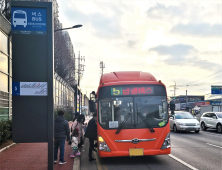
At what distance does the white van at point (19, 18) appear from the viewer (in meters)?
5.24

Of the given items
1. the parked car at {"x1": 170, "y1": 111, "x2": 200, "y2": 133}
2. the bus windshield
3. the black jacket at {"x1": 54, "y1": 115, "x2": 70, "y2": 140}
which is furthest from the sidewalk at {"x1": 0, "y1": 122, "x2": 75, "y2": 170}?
the parked car at {"x1": 170, "y1": 111, "x2": 200, "y2": 133}

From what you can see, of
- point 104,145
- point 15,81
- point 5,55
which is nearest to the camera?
point 15,81

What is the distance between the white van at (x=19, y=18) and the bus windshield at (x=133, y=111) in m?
4.17

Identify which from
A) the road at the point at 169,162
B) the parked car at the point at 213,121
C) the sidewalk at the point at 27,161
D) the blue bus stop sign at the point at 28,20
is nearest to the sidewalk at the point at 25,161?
the sidewalk at the point at 27,161

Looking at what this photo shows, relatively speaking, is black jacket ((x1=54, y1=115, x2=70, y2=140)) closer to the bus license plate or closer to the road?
the road

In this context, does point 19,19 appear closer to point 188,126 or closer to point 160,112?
point 160,112

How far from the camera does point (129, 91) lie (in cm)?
874

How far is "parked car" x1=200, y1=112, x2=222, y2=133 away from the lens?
69.0ft

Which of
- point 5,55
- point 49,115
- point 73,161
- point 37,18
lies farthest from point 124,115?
point 5,55

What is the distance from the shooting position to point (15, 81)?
5.27m

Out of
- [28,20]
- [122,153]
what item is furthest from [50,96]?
[122,153]

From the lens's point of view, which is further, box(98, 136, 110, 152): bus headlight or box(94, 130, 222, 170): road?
box(98, 136, 110, 152): bus headlight

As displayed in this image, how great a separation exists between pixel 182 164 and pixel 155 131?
1349mm

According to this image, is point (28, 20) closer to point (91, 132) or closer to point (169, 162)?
point (91, 132)
